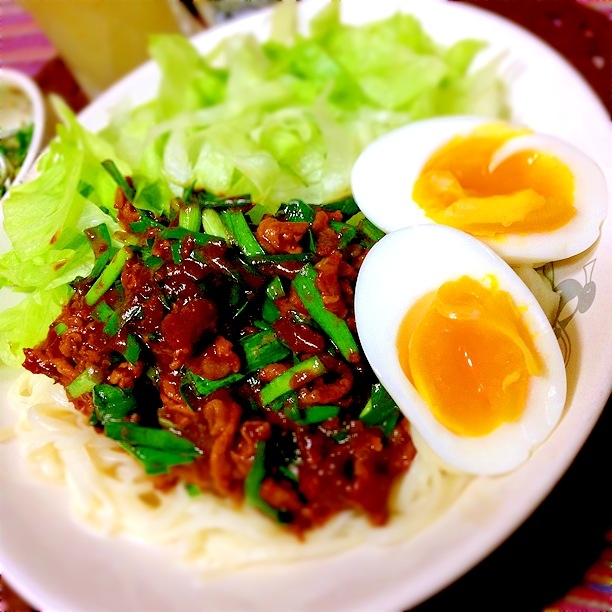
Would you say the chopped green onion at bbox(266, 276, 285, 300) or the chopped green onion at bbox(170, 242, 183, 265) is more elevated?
the chopped green onion at bbox(170, 242, 183, 265)

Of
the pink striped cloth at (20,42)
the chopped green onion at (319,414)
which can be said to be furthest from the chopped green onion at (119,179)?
the pink striped cloth at (20,42)

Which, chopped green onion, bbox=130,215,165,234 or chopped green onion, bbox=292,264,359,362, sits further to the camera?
chopped green onion, bbox=130,215,165,234

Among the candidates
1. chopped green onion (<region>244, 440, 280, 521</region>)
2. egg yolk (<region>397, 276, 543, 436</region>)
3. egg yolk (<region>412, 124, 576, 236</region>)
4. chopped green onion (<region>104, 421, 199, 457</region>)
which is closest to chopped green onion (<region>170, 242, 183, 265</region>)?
chopped green onion (<region>104, 421, 199, 457</region>)

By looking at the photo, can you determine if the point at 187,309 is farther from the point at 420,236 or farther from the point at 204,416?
the point at 420,236

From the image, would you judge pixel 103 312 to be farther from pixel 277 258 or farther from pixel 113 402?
pixel 277 258

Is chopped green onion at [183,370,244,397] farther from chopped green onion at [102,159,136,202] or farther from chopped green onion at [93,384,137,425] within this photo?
chopped green onion at [102,159,136,202]

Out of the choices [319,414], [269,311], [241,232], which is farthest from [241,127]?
[319,414]
